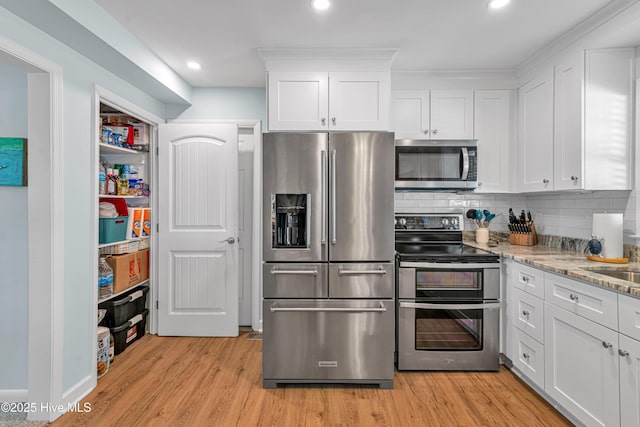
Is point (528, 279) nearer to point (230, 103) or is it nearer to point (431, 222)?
point (431, 222)

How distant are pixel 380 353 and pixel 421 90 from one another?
2.22m

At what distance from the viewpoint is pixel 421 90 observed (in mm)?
2900

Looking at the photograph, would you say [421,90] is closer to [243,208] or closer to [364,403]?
[243,208]

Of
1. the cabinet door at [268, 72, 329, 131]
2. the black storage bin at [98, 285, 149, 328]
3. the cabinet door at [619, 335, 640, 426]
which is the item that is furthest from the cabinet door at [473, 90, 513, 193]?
the black storage bin at [98, 285, 149, 328]

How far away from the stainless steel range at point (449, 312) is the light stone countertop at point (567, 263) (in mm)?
233

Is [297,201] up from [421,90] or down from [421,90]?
down

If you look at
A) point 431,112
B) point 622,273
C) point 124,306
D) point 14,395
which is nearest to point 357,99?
point 431,112

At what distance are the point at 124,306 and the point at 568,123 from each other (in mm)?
3782

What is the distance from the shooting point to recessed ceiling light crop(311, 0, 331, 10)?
6.24 ft

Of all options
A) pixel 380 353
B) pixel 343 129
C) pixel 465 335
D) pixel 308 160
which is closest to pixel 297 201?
pixel 308 160

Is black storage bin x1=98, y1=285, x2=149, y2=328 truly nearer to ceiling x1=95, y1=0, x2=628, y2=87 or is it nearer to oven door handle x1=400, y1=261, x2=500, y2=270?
ceiling x1=95, y1=0, x2=628, y2=87

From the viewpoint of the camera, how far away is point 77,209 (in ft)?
7.13

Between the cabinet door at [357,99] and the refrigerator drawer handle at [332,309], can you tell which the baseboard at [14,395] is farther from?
the cabinet door at [357,99]

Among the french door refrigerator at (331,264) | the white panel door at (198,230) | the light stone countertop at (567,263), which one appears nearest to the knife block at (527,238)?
the light stone countertop at (567,263)
